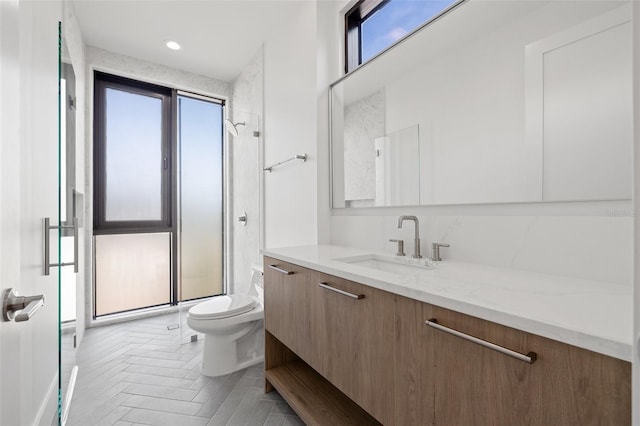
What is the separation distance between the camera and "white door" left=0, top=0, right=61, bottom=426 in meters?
0.79

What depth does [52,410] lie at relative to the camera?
4.33ft

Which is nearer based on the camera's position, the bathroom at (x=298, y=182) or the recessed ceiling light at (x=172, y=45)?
the bathroom at (x=298, y=182)

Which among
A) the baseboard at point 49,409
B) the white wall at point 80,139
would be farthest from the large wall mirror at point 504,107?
the white wall at point 80,139

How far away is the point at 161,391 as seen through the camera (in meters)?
1.75

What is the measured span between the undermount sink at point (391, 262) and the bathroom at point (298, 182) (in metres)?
0.03

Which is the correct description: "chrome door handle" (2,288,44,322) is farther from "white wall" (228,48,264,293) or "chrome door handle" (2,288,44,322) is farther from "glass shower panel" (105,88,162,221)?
"glass shower panel" (105,88,162,221)

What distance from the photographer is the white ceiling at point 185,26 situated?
2.22m

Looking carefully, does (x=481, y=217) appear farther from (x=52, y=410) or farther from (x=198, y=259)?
(x=198, y=259)

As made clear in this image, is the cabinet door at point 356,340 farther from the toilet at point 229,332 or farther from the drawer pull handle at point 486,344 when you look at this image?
the toilet at point 229,332

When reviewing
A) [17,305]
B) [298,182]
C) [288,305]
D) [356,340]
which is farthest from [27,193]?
[298,182]

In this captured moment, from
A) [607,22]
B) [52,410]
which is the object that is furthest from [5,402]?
[607,22]

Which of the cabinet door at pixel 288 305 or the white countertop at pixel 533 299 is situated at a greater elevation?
the white countertop at pixel 533 299

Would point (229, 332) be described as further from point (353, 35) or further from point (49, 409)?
point (353, 35)

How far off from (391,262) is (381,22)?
149 centimetres
